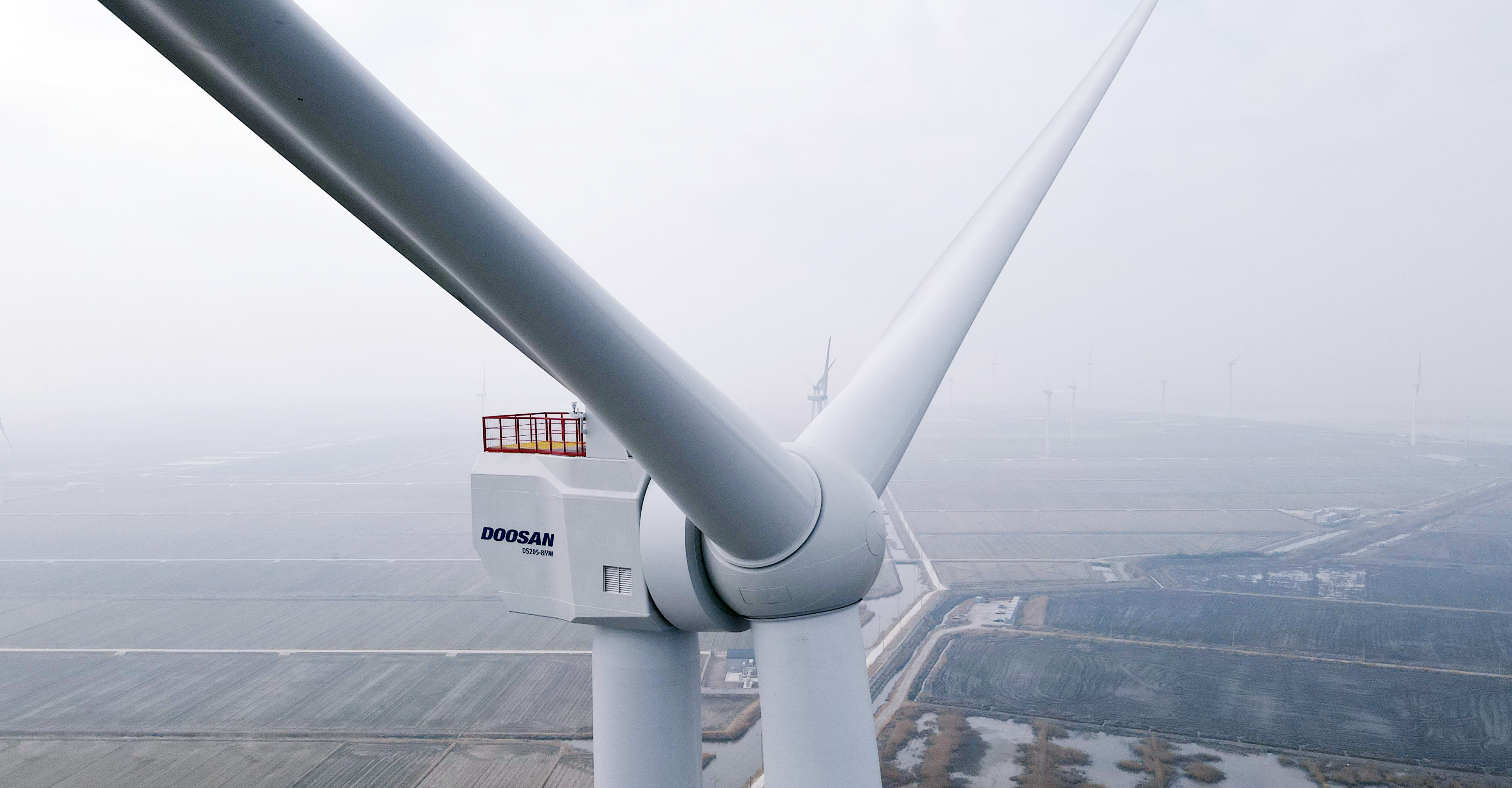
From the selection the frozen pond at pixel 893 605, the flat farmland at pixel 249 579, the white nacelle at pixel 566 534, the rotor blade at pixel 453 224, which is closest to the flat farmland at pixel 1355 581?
the frozen pond at pixel 893 605

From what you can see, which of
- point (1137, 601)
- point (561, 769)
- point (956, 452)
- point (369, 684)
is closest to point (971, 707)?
point (561, 769)

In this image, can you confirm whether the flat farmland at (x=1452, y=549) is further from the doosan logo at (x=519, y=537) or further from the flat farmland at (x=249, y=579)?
the doosan logo at (x=519, y=537)

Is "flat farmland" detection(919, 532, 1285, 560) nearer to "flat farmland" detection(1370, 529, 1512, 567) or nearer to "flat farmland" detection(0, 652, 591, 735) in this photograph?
"flat farmland" detection(1370, 529, 1512, 567)

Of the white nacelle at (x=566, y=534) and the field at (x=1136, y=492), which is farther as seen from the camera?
the field at (x=1136, y=492)

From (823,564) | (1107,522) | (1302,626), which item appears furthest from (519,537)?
(1107,522)

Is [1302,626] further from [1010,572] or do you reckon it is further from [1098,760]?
[1098,760]

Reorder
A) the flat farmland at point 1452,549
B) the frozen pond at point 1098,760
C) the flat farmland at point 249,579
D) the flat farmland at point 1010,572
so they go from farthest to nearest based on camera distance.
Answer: the flat farmland at point 1452,549, the flat farmland at point 249,579, the flat farmland at point 1010,572, the frozen pond at point 1098,760

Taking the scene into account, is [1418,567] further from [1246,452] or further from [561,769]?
[1246,452]

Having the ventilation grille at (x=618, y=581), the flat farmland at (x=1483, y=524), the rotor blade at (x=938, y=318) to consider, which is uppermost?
the rotor blade at (x=938, y=318)

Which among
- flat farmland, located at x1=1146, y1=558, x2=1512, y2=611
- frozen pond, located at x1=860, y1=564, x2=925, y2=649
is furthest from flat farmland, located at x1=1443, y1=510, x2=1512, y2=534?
frozen pond, located at x1=860, y1=564, x2=925, y2=649
